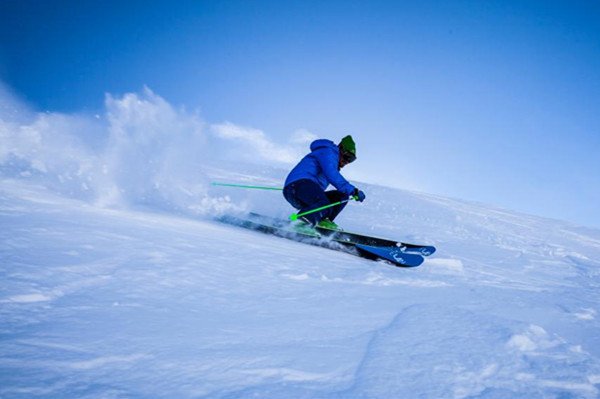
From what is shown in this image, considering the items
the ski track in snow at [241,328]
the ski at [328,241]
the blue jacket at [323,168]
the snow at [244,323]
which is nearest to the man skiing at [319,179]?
→ the blue jacket at [323,168]

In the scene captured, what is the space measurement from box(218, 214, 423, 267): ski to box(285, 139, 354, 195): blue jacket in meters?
0.84

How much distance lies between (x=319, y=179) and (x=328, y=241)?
1123 mm

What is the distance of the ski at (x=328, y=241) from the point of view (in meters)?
4.31

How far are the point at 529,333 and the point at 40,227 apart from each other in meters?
3.83

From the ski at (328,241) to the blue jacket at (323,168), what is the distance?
842 millimetres

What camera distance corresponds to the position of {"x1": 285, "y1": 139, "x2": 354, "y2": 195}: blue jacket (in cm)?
523

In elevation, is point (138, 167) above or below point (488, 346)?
above

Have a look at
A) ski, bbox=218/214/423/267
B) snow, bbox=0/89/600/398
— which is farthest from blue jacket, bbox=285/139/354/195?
snow, bbox=0/89/600/398

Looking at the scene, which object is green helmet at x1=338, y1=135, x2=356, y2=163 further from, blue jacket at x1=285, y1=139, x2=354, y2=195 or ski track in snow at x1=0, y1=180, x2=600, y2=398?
ski track in snow at x1=0, y1=180, x2=600, y2=398

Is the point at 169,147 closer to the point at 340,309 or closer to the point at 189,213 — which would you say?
the point at 189,213

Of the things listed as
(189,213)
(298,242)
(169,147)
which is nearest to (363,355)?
(298,242)

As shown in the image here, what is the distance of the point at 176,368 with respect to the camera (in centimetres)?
122

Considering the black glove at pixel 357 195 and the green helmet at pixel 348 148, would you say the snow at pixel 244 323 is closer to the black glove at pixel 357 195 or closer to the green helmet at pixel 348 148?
the black glove at pixel 357 195

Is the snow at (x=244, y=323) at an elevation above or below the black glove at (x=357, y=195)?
below
